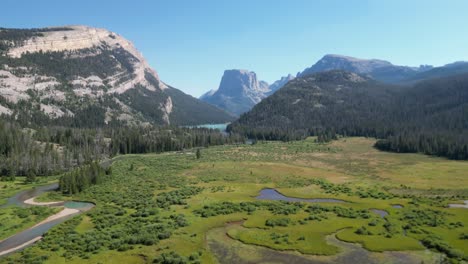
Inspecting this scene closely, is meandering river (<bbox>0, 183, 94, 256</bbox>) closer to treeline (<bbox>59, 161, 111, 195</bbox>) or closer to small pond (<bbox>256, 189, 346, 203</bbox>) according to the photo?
treeline (<bbox>59, 161, 111, 195</bbox>)

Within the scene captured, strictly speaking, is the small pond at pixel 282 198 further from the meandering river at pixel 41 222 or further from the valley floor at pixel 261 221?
the meandering river at pixel 41 222

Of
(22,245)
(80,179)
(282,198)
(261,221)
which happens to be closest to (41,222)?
(22,245)

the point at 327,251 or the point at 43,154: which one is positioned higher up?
the point at 43,154

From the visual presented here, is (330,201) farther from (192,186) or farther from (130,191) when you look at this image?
(130,191)

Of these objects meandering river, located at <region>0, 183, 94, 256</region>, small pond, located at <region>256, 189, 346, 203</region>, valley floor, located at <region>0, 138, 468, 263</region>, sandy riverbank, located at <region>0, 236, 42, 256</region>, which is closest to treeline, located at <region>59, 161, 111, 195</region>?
valley floor, located at <region>0, 138, 468, 263</region>

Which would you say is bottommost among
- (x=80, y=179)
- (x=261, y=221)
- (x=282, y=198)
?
(x=261, y=221)

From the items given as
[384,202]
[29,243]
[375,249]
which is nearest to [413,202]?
[384,202]

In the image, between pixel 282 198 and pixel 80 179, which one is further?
pixel 80 179

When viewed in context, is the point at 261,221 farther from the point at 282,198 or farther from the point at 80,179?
the point at 80,179
